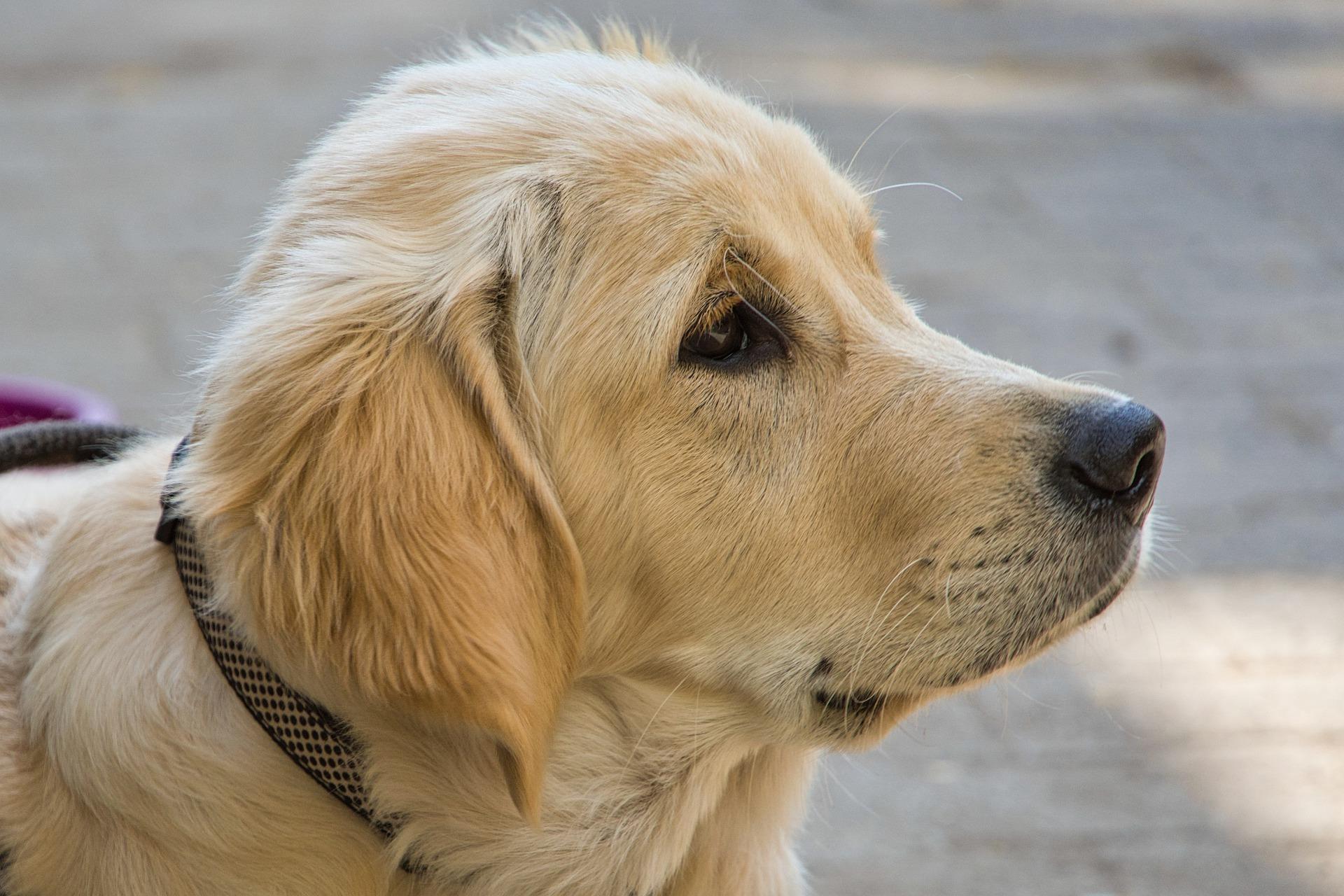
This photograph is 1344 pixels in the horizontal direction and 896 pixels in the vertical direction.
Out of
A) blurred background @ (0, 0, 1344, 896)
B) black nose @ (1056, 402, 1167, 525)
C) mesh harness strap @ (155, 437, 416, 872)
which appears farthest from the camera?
blurred background @ (0, 0, 1344, 896)

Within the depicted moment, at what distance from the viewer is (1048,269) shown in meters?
6.28

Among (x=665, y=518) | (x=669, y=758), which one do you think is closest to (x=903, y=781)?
(x=669, y=758)

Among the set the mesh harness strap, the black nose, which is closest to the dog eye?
the black nose

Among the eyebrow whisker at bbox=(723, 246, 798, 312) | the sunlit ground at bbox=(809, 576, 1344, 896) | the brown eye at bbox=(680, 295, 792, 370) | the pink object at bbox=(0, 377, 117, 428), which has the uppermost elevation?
the eyebrow whisker at bbox=(723, 246, 798, 312)

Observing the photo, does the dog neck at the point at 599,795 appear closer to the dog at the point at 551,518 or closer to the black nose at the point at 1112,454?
the dog at the point at 551,518

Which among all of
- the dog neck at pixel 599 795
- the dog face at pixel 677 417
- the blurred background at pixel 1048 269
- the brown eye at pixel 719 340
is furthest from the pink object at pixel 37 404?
the brown eye at pixel 719 340

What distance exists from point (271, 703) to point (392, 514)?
0.38 meters

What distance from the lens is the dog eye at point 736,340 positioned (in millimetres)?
2146

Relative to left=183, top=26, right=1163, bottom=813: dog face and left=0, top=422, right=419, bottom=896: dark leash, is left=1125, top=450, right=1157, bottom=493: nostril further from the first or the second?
left=0, top=422, right=419, bottom=896: dark leash

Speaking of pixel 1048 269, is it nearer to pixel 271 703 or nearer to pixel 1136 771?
pixel 1136 771

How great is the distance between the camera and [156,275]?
620cm

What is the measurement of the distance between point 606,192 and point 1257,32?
26.5ft

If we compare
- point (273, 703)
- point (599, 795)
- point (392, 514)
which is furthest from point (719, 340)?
point (273, 703)

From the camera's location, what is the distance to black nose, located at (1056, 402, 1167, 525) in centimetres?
209
